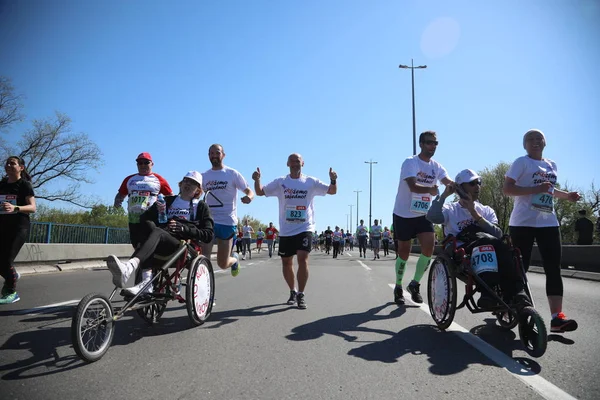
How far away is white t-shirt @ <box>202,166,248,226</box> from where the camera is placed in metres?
6.21

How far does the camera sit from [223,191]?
627 centimetres

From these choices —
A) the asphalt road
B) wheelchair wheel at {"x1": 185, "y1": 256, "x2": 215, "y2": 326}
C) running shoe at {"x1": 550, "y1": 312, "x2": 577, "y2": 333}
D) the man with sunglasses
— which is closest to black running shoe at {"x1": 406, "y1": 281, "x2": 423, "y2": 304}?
the man with sunglasses

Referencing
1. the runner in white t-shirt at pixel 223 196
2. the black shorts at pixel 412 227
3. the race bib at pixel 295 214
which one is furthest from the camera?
the runner in white t-shirt at pixel 223 196

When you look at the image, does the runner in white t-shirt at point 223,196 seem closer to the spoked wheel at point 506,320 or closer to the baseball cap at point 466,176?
the baseball cap at point 466,176

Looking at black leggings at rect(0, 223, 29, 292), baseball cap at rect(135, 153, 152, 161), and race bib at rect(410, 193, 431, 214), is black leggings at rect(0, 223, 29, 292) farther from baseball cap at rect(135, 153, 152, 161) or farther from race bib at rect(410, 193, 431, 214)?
race bib at rect(410, 193, 431, 214)

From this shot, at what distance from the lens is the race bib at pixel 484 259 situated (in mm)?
3764

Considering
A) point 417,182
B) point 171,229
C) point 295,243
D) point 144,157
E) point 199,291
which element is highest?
point 144,157

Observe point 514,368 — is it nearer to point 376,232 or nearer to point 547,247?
point 547,247

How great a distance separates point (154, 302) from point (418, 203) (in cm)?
362

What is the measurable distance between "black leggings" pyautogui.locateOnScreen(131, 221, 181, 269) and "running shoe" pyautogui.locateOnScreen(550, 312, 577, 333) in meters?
3.79

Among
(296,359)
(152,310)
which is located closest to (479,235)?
(296,359)

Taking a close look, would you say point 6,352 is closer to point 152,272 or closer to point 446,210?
point 152,272

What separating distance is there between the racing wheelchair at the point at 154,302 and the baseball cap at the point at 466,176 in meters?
2.93

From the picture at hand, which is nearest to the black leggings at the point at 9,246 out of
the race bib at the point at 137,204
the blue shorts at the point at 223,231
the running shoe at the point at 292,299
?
the race bib at the point at 137,204
